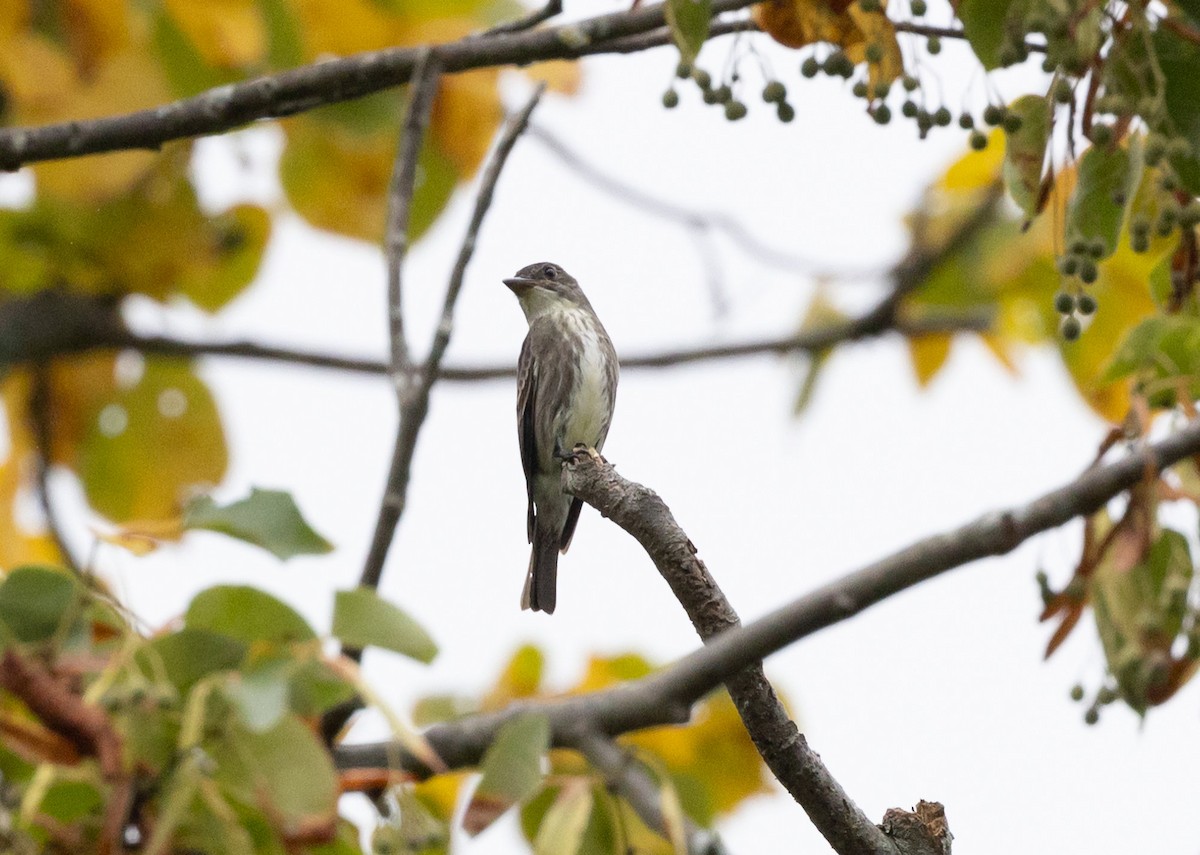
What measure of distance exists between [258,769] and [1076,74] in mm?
1884

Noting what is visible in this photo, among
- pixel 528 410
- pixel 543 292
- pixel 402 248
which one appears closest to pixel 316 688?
pixel 402 248

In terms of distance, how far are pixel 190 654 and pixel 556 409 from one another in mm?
5098

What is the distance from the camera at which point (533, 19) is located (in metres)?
Answer: 4.05

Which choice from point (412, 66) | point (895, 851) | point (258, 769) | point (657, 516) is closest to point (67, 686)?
point (258, 769)

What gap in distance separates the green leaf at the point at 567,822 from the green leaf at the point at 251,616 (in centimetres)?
54

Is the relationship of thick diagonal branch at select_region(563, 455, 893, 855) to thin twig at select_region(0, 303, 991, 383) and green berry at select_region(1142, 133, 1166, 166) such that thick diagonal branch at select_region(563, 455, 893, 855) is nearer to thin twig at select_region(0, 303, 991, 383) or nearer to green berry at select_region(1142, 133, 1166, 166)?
green berry at select_region(1142, 133, 1166, 166)

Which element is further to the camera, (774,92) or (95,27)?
(95,27)

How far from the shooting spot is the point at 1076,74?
2.90m

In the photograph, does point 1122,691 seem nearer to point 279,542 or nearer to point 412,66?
point 279,542

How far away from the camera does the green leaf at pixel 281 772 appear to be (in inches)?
88.5

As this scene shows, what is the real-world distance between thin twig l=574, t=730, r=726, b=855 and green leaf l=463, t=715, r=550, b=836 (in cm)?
34

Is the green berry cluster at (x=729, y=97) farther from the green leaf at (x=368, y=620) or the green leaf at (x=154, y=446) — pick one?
the green leaf at (x=154, y=446)

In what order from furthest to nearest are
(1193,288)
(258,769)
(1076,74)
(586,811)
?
(1193,288)
(1076,74)
(586,811)
(258,769)

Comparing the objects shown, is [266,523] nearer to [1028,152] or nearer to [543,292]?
[1028,152]
